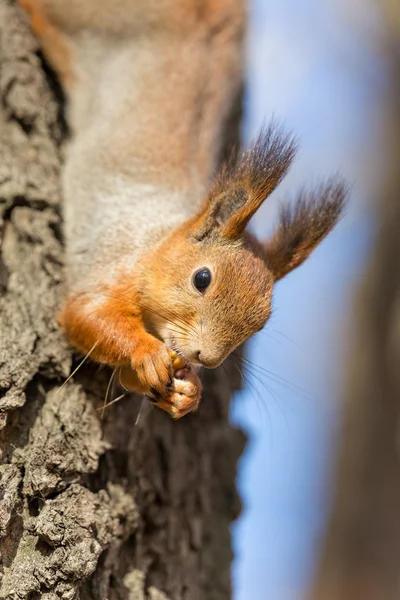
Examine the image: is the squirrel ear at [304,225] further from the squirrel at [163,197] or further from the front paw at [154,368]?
the front paw at [154,368]

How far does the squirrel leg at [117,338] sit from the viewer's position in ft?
7.20

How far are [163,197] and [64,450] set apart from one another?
43.2 inches

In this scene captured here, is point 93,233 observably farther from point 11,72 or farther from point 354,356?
point 354,356

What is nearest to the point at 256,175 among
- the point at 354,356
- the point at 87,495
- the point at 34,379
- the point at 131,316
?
the point at 131,316

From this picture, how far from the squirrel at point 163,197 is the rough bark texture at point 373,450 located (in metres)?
2.30

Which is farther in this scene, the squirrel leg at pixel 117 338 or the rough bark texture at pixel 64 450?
the squirrel leg at pixel 117 338

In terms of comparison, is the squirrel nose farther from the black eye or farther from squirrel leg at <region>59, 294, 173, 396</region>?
the black eye

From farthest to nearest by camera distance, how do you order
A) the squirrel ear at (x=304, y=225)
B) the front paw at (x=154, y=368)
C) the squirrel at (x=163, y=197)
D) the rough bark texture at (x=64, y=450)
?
the squirrel ear at (x=304, y=225), the squirrel at (x=163, y=197), the front paw at (x=154, y=368), the rough bark texture at (x=64, y=450)

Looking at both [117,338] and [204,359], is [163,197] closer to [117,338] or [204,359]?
[117,338]

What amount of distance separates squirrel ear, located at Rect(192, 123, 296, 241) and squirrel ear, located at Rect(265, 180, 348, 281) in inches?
7.9

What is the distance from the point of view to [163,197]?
2.87m

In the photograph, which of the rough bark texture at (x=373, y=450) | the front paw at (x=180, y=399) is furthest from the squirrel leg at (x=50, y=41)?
the rough bark texture at (x=373, y=450)

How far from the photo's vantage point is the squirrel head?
7.41ft

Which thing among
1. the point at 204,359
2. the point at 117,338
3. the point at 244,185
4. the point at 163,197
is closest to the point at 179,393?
the point at 204,359
